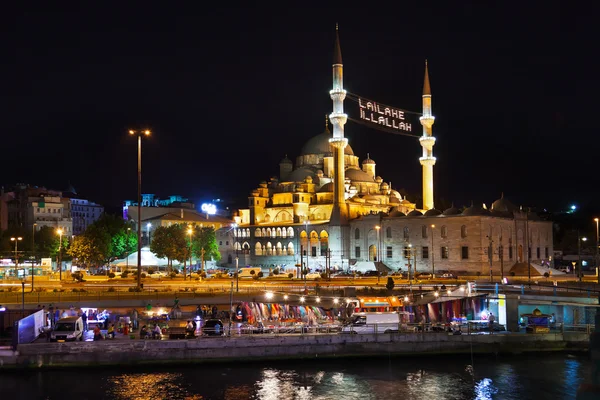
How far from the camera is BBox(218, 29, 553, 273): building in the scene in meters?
77.5

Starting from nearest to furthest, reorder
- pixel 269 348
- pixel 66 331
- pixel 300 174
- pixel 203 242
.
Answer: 1. pixel 66 331
2. pixel 269 348
3. pixel 203 242
4. pixel 300 174

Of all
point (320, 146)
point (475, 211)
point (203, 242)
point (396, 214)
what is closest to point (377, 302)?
point (475, 211)

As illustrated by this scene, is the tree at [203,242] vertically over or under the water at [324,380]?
over

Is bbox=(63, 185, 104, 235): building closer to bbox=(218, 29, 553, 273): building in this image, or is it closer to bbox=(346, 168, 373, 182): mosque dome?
bbox=(218, 29, 553, 273): building

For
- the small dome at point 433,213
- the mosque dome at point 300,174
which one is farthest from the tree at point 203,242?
the small dome at point 433,213

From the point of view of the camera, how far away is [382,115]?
76.9 meters

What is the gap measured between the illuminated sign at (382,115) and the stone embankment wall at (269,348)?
4262 centimetres

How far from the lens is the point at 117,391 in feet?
90.5

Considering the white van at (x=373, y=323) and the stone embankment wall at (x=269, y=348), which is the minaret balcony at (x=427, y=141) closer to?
the white van at (x=373, y=323)

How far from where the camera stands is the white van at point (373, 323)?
3506cm

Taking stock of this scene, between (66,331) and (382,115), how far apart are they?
171ft

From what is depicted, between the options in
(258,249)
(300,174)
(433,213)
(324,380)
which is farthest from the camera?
(300,174)

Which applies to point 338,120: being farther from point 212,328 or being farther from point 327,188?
point 212,328

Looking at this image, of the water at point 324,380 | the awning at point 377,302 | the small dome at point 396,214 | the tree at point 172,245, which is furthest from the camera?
the small dome at point 396,214
